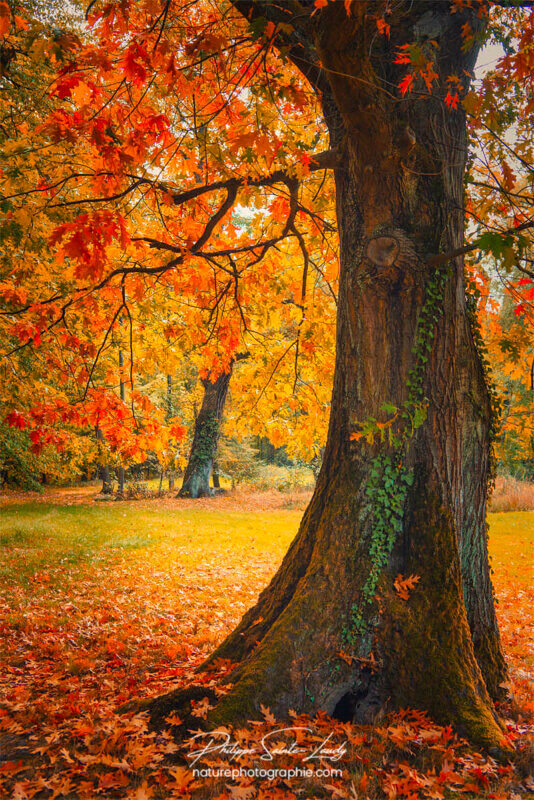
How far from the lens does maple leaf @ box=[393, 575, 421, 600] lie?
3133 millimetres

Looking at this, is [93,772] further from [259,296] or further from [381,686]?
[259,296]

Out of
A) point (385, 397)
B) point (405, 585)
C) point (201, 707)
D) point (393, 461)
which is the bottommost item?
point (201, 707)

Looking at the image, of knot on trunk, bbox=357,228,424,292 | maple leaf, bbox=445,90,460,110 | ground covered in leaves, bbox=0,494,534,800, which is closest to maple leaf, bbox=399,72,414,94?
maple leaf, bbox=445,90,460,110

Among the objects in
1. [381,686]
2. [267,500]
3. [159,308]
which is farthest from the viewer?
[267,500]

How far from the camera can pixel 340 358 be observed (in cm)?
361

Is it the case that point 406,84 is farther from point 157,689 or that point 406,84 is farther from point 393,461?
point 157,689

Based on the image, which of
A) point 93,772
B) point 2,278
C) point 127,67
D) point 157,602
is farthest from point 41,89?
point 93,772

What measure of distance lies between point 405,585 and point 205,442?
1480 centimetres

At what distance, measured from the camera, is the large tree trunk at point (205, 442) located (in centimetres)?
1756

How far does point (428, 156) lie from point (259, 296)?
3769 mm

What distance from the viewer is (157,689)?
383 cm

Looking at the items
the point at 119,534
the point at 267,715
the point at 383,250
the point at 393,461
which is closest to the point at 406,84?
the point at 383,250

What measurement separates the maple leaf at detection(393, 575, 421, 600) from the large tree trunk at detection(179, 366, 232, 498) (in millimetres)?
14443

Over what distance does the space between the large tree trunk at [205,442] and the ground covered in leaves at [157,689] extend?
23.6 feet
